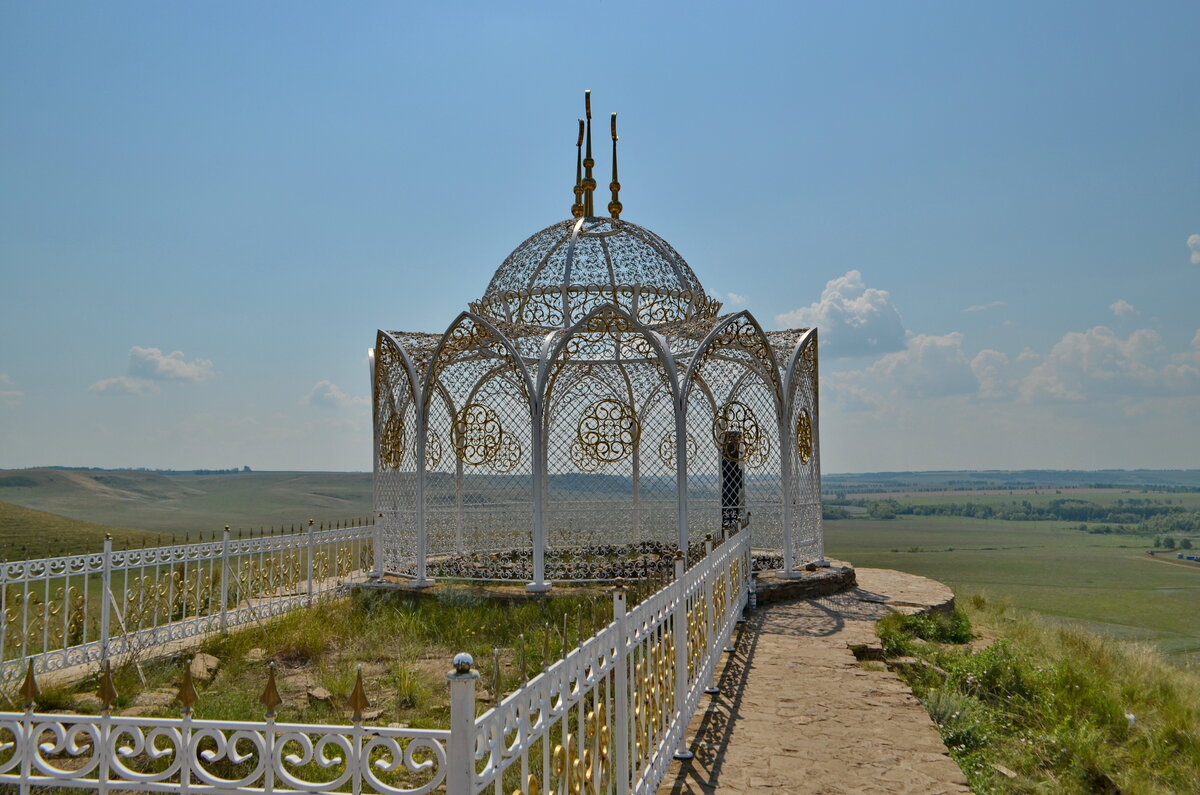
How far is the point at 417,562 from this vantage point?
10.4 meters

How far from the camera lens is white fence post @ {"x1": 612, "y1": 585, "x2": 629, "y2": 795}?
11.3ft

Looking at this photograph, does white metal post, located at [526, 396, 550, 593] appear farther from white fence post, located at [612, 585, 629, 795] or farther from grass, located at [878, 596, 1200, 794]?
white fence post, located at [612, 585, 629, 795]

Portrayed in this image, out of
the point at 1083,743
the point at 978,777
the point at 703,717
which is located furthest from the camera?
the point at 1083,743

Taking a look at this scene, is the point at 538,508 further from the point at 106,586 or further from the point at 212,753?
the point at 212,753

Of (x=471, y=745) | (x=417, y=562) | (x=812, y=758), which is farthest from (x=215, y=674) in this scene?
(x=471, y=745)

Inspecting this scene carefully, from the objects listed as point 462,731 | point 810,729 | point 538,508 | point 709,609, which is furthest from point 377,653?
point 462,731

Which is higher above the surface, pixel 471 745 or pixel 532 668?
pixel 471 745

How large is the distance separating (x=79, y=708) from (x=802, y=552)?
8295 millimetres

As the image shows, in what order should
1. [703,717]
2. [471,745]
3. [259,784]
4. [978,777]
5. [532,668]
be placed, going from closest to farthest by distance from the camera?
[471,745]
[259,784]
[978,777]
[703,717]
[532,668]

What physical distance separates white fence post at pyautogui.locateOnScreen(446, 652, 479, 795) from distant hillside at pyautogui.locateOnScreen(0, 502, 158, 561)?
6.52 meters

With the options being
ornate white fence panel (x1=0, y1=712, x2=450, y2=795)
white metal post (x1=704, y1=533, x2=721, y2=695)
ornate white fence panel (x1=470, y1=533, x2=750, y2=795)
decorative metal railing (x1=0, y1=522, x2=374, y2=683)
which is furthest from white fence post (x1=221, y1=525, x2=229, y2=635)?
white metal post (x1=704, y1=533, x2=721, y2=695)

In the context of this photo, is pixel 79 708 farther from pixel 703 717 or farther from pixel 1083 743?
pixel 1083 743

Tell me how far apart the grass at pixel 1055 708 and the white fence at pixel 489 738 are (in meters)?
2.03

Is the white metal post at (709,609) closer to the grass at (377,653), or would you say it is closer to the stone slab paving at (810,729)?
the stone slab paving at (810,729)
